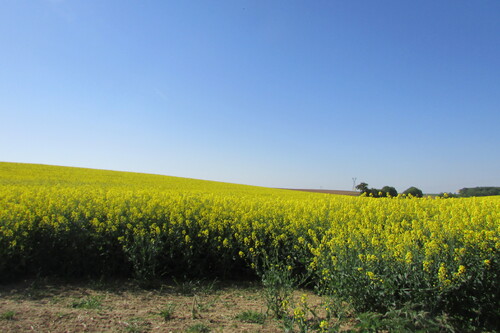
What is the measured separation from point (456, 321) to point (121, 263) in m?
4.82

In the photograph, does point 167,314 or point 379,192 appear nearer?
point 167,314

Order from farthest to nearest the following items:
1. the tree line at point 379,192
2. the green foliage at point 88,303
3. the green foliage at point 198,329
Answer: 1. the tree line at point 379,192
2. the green foliage at point 88,303
3. the green foliage at point 198,329

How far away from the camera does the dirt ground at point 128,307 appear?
3.30m

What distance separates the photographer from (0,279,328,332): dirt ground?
3.30 meters

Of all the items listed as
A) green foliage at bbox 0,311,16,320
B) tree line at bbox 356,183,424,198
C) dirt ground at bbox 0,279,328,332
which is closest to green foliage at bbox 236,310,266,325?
dirt ground at bbox 0,279,328,332

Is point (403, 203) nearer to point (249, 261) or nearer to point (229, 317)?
point (249, 261)

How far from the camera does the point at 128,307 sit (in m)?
4.07

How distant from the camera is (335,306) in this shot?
334 centimetres

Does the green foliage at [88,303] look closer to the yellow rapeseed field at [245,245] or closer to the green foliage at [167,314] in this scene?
the yellow rapeseed field at [245,245]

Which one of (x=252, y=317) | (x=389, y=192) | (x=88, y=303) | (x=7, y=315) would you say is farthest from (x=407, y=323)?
(x=389, y=192)

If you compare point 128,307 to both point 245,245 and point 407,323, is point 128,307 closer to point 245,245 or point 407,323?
point 245,245

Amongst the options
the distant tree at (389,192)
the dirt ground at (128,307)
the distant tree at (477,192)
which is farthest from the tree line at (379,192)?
the dirt ground at (128,307)

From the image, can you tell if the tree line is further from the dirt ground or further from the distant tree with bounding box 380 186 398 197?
the dirt ground

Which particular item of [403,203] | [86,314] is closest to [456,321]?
[86,314]
